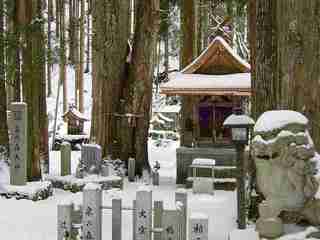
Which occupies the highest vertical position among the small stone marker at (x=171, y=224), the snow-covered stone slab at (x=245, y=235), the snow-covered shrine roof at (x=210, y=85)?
the snow-covered shrine roof at (x=210, y=85)

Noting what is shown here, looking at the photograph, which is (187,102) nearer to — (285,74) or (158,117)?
(285,74)

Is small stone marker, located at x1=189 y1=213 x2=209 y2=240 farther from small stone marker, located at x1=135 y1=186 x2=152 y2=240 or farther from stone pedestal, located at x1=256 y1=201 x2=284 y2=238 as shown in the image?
stone pedestal, located at x1=256 y1=201 x2=284 y2=238

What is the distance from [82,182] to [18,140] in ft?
5.95

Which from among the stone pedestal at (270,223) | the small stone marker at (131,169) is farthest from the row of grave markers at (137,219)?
the small stone marker at (131,169)

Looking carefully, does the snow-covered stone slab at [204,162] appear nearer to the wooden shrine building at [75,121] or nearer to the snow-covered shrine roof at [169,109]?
the wooden shrine building at [75,121]

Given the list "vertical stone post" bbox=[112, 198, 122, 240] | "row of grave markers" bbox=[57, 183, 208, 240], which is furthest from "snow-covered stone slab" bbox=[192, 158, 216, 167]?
"vertical stone post" bbox=[112, 198, 122, 240]

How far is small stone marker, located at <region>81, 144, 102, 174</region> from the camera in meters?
11.4

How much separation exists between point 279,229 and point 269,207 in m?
0.20

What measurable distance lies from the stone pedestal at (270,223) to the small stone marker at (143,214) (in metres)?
2.47

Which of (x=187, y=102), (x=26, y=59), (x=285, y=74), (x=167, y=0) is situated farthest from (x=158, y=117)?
(x=285, y=74)

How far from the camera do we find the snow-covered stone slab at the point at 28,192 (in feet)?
31.7

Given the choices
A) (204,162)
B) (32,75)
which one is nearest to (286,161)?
(204,162)

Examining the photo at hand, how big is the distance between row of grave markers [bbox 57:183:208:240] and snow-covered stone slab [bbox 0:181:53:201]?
A: 2.97 metres

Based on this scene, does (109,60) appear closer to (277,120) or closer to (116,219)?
(116,219)
